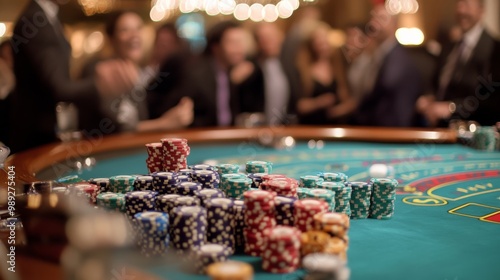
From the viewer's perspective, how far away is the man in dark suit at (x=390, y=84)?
6.10 metres

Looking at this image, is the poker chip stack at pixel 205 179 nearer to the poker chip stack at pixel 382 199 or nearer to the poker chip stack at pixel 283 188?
the poker chip stack at pixel 283 188

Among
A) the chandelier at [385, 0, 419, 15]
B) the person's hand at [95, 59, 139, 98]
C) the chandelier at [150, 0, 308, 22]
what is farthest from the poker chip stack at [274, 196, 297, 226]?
the chandelier at [385, 0, 419, 15]

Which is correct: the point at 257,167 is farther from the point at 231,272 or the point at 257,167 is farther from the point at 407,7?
the point at 407,7

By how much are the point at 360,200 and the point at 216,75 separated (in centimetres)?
381

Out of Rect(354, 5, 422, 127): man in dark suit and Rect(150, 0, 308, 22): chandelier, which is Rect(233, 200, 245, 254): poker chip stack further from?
Rect(150, 0, 308, 22): chandelier

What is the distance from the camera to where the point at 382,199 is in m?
2.24

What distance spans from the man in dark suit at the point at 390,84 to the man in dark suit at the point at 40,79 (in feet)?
10.3

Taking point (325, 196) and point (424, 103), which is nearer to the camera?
point (325, 196)

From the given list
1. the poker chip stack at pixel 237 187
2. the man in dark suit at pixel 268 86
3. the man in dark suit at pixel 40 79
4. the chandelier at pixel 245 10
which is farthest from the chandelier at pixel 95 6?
the poker chip stack at pixel 237 187

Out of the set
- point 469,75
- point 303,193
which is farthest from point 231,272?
point 469,75

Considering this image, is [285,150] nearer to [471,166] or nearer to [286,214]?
[471,166]

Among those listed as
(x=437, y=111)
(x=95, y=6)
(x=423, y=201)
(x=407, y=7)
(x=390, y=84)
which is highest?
(x=95, y=6)

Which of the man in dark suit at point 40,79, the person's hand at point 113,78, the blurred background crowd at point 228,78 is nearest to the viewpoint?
the man in dark suit at point 40,79

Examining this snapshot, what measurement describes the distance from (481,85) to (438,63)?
1.99 ft
